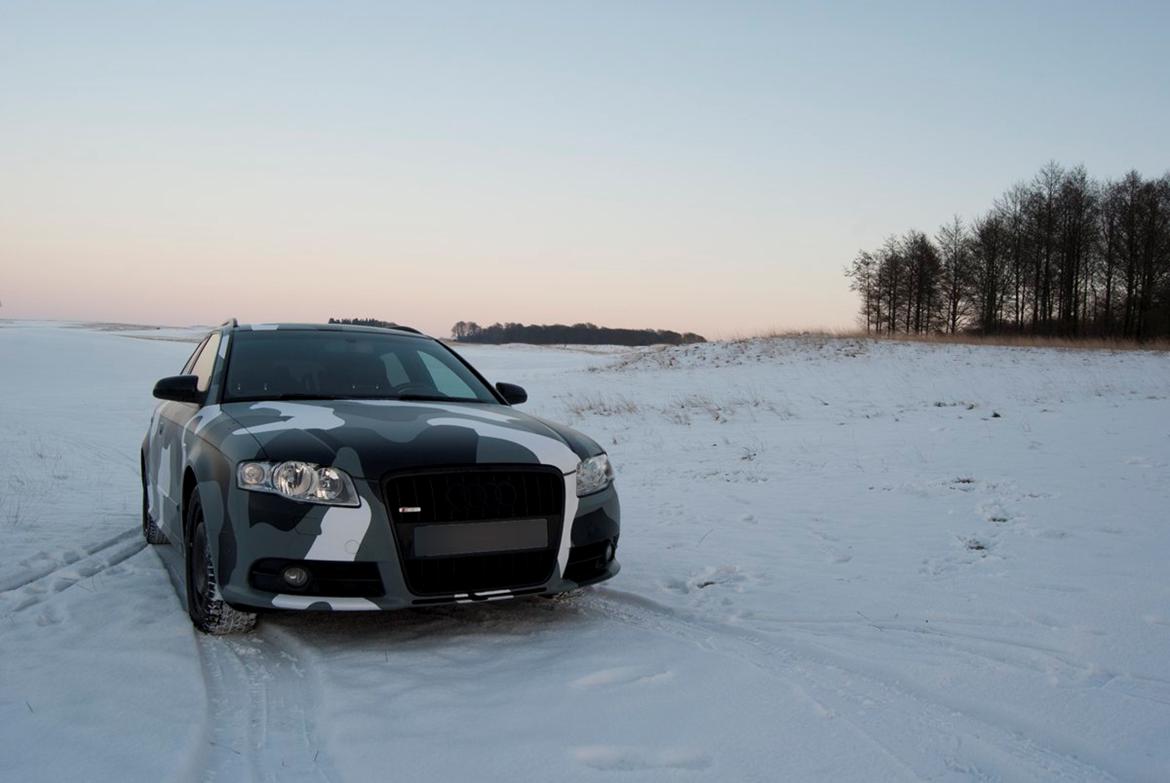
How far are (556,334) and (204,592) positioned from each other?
109895 millimetres

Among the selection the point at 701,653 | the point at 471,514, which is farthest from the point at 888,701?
the point at 471,514

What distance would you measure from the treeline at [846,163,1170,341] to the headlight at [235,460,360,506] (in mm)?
49252

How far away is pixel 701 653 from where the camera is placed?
3832 mm

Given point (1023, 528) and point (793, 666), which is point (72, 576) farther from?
point (1023, 528)

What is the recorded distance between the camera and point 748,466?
965 centimetres

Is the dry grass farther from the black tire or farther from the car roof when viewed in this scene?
the black tire

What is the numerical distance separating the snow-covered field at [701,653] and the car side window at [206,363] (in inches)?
50.2

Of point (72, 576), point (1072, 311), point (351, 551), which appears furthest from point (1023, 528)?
point (1072, 311)

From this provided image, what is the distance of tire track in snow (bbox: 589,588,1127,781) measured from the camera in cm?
279

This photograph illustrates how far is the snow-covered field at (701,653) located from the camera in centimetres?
282

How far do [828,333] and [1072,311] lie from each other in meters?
28.2

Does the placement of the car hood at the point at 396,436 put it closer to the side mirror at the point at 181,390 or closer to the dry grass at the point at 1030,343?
the side mirror at the point at 181,390

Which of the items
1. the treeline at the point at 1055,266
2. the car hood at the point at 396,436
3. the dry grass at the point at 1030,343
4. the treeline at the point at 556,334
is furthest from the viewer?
the treeline at the point at 556,334

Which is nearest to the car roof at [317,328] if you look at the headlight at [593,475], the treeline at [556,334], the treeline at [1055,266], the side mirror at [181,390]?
the side mirror at [181,390]
